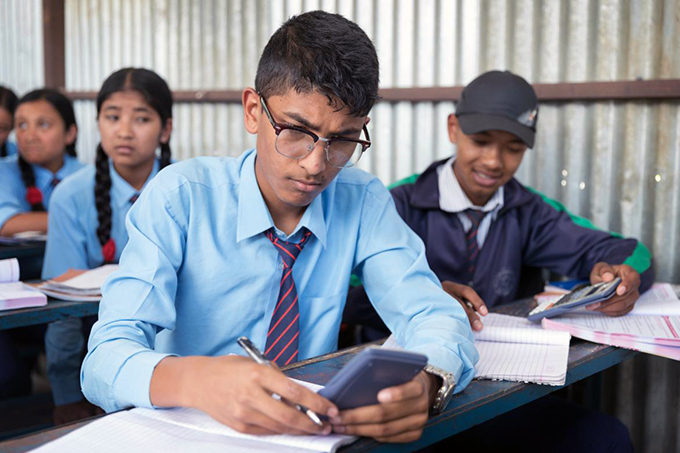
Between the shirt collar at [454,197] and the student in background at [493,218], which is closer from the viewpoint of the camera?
the student in background at [493,218]

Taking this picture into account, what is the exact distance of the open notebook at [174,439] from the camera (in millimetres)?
995

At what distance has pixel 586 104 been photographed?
3.09 metres

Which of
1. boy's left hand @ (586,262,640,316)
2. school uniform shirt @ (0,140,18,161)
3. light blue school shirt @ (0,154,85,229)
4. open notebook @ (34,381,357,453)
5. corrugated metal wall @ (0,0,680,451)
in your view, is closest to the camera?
open notebook @ (34,381,357,453)

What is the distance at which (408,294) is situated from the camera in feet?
5.30

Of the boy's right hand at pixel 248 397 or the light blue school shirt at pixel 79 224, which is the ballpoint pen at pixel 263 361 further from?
the light blue school shirt at pixel 79 224

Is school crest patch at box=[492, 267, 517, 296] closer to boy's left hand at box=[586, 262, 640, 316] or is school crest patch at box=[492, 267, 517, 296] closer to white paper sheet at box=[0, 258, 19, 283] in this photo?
boy's left hand at box=[586, 262, 640, 316]

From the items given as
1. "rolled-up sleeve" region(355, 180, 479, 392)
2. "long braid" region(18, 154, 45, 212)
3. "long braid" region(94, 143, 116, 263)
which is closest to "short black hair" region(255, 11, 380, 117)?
"rolled-up sleeve" region(355, 180, 479, 392)

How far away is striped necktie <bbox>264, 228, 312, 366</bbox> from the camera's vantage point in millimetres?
1600

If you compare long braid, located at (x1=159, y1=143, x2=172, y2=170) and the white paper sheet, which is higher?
long braid, located at (x1=159, y1=143, x2=172, y2=170)

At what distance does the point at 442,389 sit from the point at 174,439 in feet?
1.55

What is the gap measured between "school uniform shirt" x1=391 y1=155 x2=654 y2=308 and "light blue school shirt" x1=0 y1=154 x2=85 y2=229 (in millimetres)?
2204

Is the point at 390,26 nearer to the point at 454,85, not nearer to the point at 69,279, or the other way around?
the point at 454,85

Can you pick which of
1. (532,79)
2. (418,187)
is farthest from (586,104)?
(418,187)

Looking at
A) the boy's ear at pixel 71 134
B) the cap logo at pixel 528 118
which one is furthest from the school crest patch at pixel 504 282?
the boy's ear at pixel 71 134
